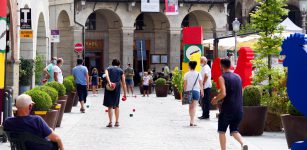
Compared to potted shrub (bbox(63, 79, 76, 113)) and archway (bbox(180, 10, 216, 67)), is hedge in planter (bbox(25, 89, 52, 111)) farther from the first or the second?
archway (bbox(180, 10, 216, 67))

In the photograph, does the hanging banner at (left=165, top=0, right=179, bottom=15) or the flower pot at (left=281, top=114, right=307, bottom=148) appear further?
the hanging banner at (left=165, top=0, right=179, bottom=15)

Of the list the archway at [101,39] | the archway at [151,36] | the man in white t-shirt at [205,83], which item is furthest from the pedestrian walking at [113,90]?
the archway at [151,36]

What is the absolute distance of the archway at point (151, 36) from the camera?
5928cm

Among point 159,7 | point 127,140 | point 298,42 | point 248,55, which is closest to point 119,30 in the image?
point 159,7

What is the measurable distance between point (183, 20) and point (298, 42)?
50244mm

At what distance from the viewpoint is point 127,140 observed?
1595 cm

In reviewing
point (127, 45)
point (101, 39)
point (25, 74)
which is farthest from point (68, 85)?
point (101, 39)

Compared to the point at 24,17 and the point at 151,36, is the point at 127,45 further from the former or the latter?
the point at 24,17

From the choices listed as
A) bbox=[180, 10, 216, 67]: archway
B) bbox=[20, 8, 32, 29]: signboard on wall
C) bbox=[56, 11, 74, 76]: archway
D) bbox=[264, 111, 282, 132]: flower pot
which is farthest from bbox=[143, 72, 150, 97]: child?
bbox=[264, 111, 282, 132]: flower pot

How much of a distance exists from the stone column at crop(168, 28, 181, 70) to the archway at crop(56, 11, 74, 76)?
24.8ft

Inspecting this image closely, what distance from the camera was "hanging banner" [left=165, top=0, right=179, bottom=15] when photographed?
53750 millimetres

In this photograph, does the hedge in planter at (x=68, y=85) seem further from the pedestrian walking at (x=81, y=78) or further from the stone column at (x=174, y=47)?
the stone column at (x=174, y=47)

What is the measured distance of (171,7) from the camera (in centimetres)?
5394

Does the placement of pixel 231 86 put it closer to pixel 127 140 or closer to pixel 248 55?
pixel 127 140
